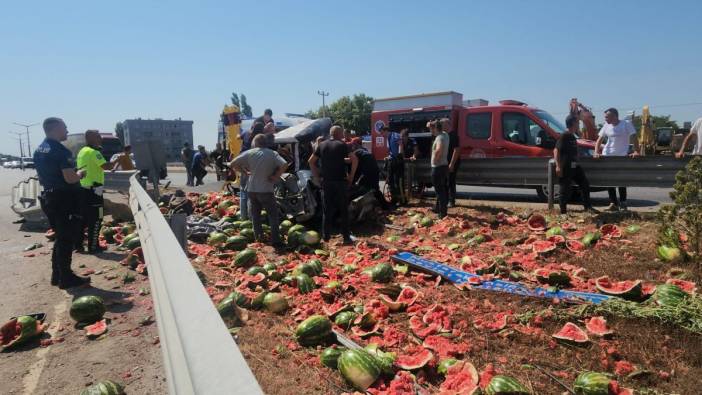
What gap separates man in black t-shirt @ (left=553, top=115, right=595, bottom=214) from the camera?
8250mm

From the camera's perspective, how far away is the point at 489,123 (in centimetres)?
1262

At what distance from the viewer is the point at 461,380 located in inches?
131

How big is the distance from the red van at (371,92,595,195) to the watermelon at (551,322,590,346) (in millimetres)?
8142

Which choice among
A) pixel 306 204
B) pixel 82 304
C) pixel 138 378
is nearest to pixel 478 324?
pixel 138 378

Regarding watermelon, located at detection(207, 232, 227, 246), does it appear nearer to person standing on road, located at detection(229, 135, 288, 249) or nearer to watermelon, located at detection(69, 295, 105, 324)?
person standing on road, located at detection(229, 135, 288, 249)

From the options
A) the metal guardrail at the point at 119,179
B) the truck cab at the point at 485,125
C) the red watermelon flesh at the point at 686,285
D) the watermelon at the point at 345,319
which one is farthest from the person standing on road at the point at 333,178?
the metal guardrail at the point at 119,179

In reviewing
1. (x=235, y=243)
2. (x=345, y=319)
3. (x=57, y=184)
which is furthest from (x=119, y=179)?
(x=345, y=319)

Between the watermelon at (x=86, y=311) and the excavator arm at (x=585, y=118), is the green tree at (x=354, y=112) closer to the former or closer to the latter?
the excavator arm at (x=585, y=118)

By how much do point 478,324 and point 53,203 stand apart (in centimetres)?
618

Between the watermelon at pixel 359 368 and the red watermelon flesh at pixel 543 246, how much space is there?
3647 millimetres

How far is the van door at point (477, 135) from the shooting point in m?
12.6

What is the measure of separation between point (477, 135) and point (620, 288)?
8.78 meters

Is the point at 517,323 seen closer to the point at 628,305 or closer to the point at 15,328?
the point at 628,305

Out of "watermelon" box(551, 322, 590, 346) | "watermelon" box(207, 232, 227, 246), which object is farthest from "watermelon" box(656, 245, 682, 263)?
"watermelon" box(207, 232, 227, 246)
